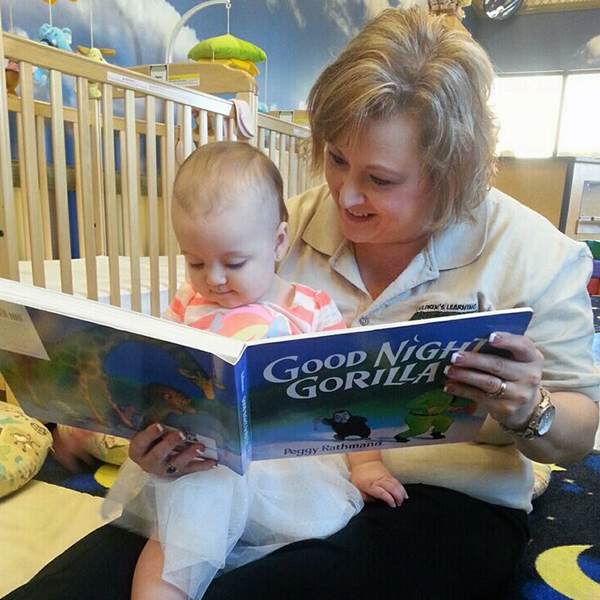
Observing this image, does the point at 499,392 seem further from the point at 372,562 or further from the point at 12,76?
the point at 12,76

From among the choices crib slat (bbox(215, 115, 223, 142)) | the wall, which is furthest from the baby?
the wall

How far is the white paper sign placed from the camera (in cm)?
47

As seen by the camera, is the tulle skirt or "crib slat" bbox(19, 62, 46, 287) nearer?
the tulle skirt

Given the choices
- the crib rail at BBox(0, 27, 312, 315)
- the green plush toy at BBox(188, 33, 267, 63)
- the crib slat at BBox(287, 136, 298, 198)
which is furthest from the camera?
the crib slat at BBox(287, 136, 298, 198)

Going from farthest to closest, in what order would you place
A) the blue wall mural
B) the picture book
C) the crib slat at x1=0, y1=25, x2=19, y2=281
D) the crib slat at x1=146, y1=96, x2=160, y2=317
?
the blue wall mural
the crib slat at x1=146, y1=96, x2=160, y2=317
the crib slat at x1=0, y1=25, x2=19, y2=281
the picture book

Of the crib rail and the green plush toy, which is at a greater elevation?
the green plush toy

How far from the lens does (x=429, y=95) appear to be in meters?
0.67

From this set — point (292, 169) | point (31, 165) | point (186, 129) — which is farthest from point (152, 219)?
point (292, 169)

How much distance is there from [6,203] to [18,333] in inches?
33.9

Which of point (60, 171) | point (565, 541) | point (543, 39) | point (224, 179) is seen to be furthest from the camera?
point (543, 39)

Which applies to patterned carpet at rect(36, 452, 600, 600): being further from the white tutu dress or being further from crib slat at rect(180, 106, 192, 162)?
crib slat at rect(180, 106, 192, 162)

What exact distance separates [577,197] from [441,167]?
11.8ft

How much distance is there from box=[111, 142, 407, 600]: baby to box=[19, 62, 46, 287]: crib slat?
775 millimetres

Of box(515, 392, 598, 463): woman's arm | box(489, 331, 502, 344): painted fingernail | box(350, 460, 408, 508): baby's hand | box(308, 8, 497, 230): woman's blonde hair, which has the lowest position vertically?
box(350, 460, 408, 508): baby's hand
